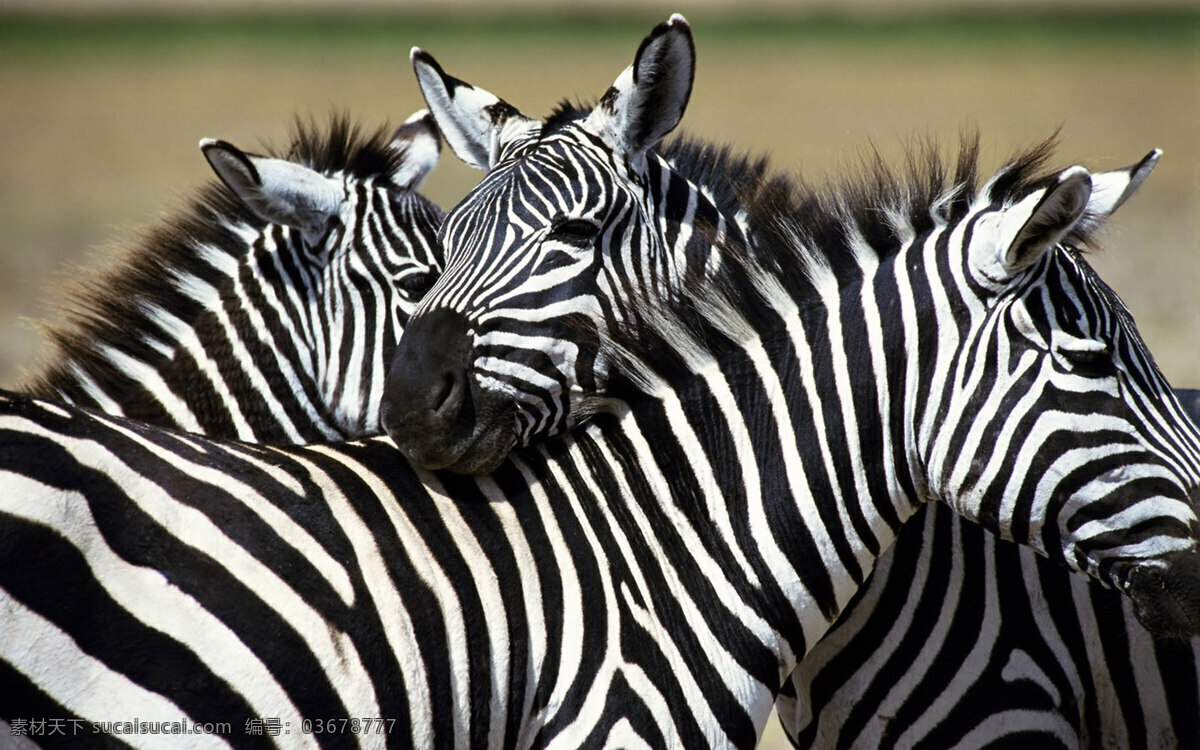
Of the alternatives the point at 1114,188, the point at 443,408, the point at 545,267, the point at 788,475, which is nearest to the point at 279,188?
the point at 545,267

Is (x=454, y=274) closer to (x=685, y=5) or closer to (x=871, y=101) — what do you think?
(x=871, y=101)

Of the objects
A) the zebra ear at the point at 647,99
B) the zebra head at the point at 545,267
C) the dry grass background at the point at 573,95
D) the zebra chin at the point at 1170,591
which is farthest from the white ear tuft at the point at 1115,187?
the dry grass background at the point at 573,95

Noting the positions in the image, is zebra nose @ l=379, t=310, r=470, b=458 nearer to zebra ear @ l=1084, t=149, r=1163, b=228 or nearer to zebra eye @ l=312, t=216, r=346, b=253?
zebra eye @ l=312, t=216, r=346, b=253

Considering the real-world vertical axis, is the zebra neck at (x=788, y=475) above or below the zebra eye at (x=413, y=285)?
below

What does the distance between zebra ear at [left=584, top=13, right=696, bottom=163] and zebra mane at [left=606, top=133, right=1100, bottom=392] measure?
0.70 metres

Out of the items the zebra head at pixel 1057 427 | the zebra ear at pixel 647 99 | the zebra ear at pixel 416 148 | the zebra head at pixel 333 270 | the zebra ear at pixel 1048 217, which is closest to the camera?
the zebra ear at pixel 1048 217

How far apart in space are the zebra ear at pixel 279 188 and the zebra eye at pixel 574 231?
1.42 m

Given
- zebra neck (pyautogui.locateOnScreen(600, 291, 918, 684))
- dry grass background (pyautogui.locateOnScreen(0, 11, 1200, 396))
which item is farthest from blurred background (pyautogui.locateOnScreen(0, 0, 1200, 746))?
zebra neck (pyautogui.locateOnScreen(600, 291, 918, 684))

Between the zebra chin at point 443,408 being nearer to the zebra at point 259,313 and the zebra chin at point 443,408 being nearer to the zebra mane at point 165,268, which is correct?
the zebra at point 259,313

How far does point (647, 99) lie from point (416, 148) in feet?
5.86

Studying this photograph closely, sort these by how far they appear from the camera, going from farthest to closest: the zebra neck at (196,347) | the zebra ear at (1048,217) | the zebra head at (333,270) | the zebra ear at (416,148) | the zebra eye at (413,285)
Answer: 1. the zebra ear at (416,148)
2. the zebra eye at (413,285)
3. the zebra head at (333,270)
4. the zebra neck at (196,347)
5. the zebra ear at (1048,217)

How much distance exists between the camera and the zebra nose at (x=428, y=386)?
3256mm

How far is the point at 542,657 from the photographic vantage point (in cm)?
307

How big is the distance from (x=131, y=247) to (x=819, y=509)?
3176mm
